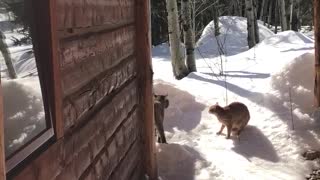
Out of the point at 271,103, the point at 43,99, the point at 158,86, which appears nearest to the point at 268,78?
the point at 271,103

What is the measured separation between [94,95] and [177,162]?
296 centimetres

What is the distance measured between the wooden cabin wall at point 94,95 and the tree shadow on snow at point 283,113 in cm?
284

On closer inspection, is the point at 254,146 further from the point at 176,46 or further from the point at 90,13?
the point at 176,46

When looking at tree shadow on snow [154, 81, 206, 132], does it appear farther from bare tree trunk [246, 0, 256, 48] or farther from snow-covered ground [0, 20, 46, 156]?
bare tree trunk [246, 0, 256, 48]

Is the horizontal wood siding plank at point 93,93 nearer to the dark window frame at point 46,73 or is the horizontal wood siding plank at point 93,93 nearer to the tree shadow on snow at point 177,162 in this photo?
the dark window frame at point 46,73

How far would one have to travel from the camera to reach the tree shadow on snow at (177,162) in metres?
5.32

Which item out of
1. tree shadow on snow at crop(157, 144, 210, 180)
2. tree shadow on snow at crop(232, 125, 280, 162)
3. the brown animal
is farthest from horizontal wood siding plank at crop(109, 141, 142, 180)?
→ the brown animal

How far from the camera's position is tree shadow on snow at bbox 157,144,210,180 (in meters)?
5.32

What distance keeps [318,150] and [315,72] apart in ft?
4.26

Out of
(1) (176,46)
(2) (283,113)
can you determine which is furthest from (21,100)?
(1) (176,46)

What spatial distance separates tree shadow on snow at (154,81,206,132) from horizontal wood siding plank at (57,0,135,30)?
12.0 ft

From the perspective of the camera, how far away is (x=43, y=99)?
1.83 m

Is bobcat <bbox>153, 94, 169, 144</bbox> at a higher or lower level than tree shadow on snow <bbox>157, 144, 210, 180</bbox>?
higher

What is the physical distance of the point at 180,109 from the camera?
317 inches
